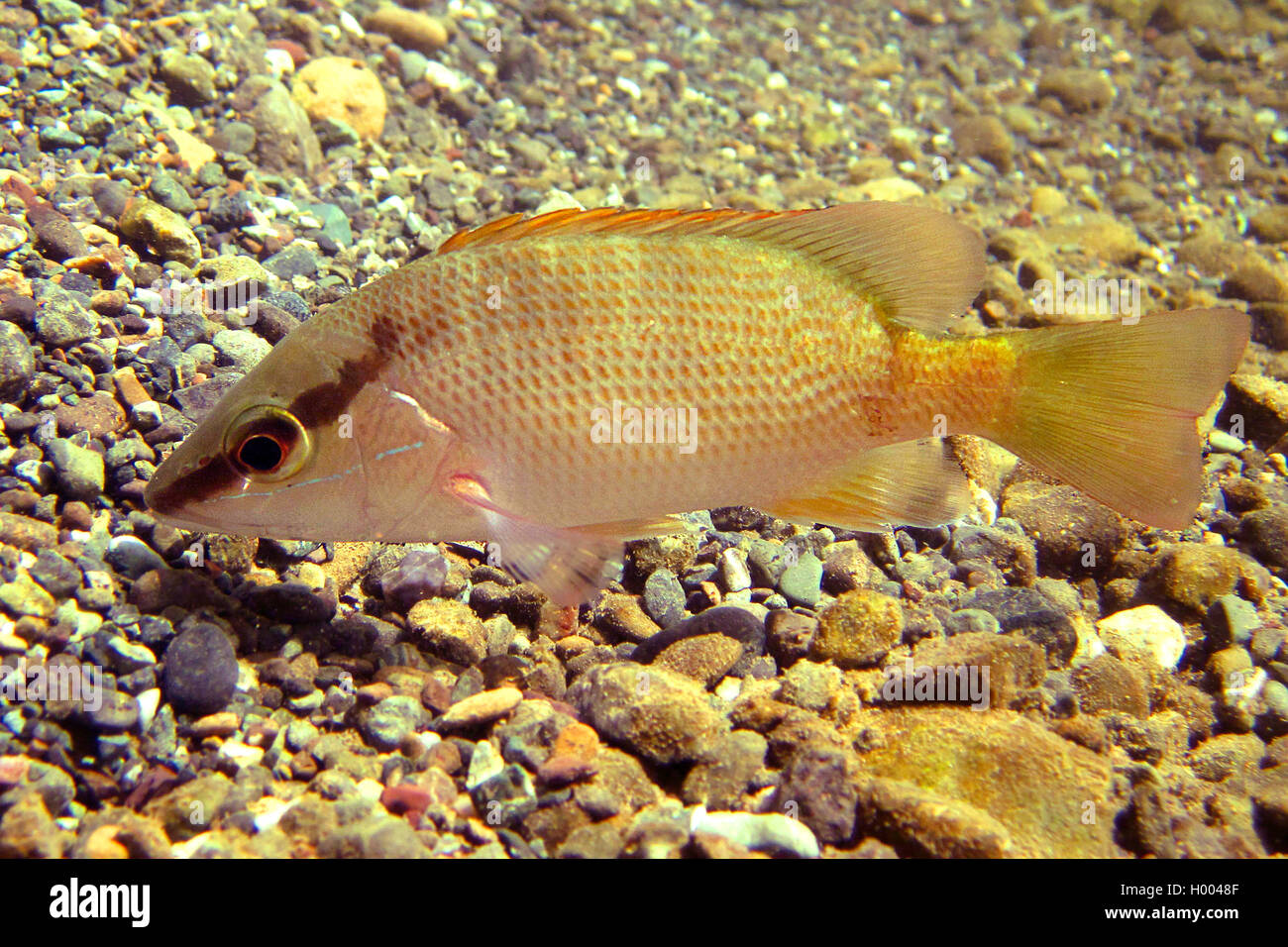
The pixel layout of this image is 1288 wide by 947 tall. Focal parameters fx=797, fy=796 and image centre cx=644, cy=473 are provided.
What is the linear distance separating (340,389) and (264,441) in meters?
0.27

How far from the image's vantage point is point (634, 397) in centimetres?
240

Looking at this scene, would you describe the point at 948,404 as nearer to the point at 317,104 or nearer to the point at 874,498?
the point at 874,498

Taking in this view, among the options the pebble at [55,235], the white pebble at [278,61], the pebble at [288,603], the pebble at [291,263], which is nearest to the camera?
the pebble at [288,603]

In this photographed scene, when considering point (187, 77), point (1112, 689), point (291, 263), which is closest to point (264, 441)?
point (291, 263)

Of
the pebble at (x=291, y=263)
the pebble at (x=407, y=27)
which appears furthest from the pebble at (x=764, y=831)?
the pebble at (x=407, y=27)

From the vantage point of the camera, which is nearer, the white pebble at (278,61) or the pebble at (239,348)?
the pebble at (239,348)

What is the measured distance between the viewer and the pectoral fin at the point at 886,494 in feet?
8.55

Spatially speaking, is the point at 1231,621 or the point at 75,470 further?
the point at 1231,621

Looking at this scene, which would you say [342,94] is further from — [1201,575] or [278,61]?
[1201,575]

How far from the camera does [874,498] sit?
262 cm

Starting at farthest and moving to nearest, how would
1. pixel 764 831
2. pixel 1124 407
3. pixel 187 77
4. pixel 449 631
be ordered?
pixel 187 77 < pixel 449 631 < pixel 1124 407 < pixel 764 831

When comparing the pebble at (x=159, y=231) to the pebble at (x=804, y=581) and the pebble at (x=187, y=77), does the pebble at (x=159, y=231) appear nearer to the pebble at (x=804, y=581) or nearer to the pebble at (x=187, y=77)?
the pebble at (x=187, y=77)

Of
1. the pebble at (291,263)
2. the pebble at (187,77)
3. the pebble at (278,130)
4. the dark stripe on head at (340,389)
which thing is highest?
the pebble at (187,77)

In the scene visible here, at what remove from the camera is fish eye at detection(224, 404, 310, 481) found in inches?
94.6
